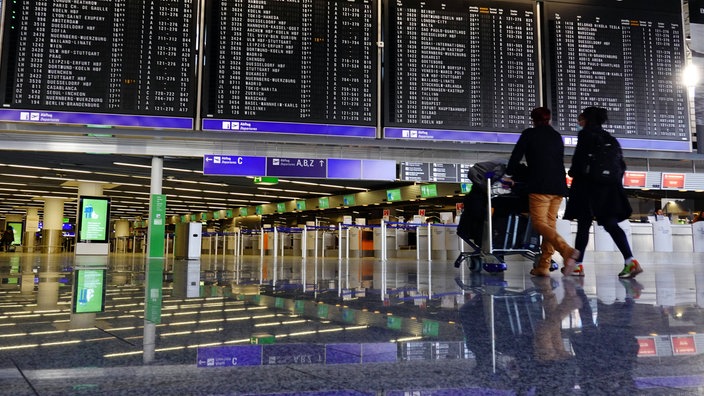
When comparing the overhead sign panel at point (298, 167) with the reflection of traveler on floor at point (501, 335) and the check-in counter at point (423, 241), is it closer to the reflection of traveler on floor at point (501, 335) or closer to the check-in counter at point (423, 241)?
the check-in counter at point (423, 241)

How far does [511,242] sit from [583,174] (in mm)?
1494

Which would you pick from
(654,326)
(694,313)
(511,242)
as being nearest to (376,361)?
(654,326)

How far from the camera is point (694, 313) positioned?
6.41 ft

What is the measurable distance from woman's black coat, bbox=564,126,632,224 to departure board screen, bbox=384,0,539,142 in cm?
521

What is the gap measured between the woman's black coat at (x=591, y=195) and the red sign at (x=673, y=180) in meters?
10.2

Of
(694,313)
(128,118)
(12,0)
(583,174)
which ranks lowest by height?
(694,313)

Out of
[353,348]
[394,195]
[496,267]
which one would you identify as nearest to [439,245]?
[394,195]

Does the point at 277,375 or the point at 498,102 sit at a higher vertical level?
the point at 498,102

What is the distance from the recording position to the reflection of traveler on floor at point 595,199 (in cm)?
416

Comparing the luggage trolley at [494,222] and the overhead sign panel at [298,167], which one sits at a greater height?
the overhead sign panel at [298,167]

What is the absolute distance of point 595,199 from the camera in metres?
4.23

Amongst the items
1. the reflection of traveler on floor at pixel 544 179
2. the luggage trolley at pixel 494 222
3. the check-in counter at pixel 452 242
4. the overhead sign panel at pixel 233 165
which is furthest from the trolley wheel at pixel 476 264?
the check-in counter at pixel 452 242

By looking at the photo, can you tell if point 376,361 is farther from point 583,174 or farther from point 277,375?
point 583,174

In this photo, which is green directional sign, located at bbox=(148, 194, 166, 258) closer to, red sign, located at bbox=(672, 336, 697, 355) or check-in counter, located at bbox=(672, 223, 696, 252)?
red sign, located at bbox=(672, 336, 697, 355)
